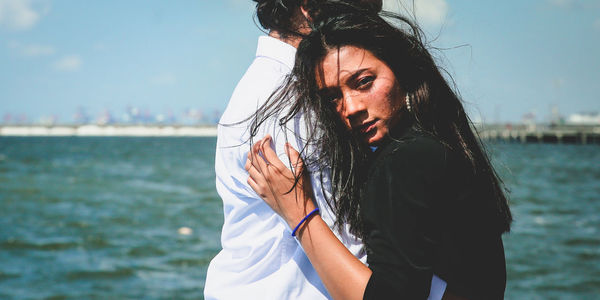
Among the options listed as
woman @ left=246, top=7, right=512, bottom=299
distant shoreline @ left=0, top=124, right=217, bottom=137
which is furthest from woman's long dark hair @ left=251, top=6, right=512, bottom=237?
distant shoreline @ left=0, top=124, right=217, bottom=137

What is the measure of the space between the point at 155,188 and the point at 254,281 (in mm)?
24552

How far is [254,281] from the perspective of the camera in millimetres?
1707

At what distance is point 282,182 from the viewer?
1.65 m

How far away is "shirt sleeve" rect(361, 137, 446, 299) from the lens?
1.46 metres

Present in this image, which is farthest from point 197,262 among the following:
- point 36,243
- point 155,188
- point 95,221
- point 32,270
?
point 155,188

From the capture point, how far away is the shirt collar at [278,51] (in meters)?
1.80

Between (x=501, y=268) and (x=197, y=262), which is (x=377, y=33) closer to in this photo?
(x=501, y=268)

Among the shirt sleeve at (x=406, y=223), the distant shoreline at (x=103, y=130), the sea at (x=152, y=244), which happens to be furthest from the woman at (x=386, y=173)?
the distant shoreline at (x=103, y=130)

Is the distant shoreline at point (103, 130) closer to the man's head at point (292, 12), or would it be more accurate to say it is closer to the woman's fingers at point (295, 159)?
the man's head at point (292, 12)

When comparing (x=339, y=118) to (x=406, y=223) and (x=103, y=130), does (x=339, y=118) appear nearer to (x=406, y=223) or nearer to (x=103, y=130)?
(x=406, y=223)

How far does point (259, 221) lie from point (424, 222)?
532 millimetres

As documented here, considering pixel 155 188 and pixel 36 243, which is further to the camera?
pixel 155 188

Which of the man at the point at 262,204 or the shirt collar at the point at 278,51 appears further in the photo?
the shirt collar at the point at 278,51

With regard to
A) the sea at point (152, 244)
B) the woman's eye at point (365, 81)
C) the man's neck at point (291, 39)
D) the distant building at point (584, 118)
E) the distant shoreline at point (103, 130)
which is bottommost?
the distant shoreline at point (103, 130)
